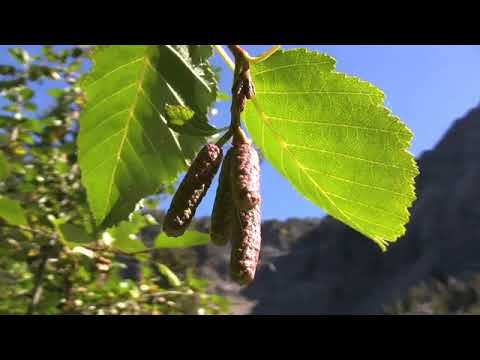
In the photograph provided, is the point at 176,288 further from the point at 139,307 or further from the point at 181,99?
the point at 181,99

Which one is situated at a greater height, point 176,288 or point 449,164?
point 449,164

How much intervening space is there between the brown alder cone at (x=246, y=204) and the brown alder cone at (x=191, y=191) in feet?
0.15

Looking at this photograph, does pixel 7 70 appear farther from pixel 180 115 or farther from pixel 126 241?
pixel 180 115

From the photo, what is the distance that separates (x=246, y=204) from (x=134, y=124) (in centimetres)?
45

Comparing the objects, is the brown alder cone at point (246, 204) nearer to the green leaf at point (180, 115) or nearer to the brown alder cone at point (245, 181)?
the brown alder cone at point (245, 181)

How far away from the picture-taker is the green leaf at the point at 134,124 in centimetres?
119

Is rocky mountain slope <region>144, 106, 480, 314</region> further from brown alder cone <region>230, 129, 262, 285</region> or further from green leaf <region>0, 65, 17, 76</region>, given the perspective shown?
brown alder cone <region>230, 129, 262, 285</region>

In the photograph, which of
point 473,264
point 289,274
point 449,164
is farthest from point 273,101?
point 449,164

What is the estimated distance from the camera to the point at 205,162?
932 mm

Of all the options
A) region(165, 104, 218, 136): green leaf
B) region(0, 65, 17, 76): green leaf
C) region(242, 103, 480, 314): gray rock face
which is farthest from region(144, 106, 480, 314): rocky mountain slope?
region(165, 104, 218, 136): green leaf

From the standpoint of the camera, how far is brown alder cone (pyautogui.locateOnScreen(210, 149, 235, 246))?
35.6 inches

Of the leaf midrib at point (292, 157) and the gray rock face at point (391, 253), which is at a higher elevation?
the gray rock face at point (391, 253)

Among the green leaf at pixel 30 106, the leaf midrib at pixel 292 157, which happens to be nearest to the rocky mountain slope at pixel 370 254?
the green leaf at pixel 30 106

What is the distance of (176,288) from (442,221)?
2003 centimetres
